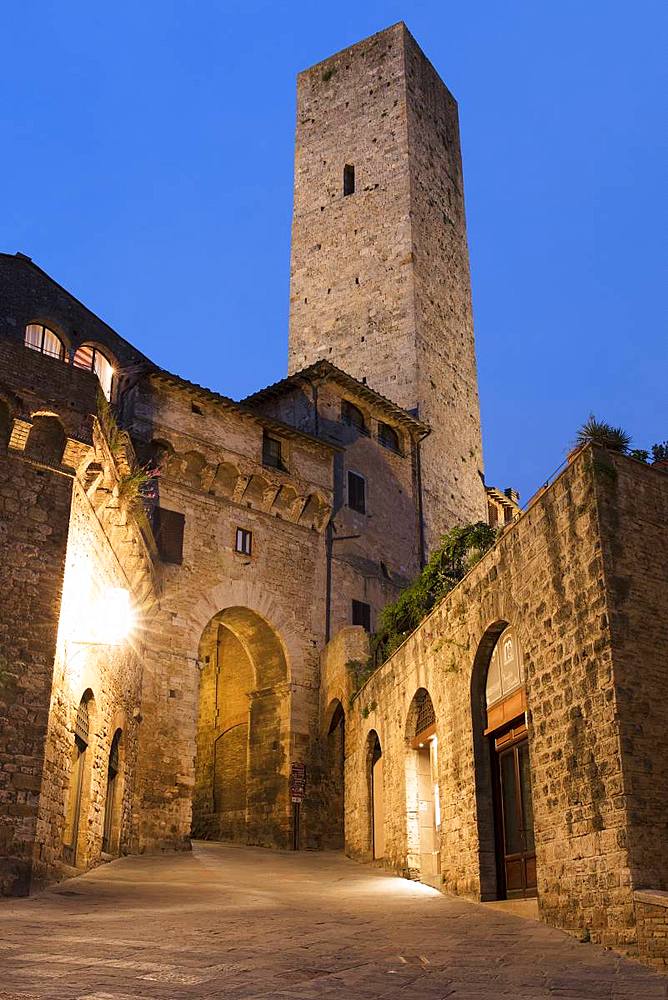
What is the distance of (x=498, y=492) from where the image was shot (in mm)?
35969

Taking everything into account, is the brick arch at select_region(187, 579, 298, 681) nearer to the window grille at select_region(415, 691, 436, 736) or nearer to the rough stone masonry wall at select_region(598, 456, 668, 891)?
the window grille at select_region(415, 691, 436, 736)

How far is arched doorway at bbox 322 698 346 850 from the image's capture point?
22.3m

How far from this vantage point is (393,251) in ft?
109

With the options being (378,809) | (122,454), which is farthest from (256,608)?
(122,454)

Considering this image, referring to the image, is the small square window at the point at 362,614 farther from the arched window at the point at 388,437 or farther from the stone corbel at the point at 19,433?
the stone corbel at the point at 19,433

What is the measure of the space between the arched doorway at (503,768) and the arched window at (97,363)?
13.6 metres

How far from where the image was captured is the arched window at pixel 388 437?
29031mm

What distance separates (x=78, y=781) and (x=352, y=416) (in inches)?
640

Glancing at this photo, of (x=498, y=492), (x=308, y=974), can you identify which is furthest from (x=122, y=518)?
(x=498, y=492)

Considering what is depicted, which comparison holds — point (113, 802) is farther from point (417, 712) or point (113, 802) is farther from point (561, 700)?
point (561, 700)

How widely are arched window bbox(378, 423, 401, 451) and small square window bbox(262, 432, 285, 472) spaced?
15.6 feet

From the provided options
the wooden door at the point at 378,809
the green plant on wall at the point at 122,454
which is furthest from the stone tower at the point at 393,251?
the green plant on wall at the point at 122,454

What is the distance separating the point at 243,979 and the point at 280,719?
16417 millimetres

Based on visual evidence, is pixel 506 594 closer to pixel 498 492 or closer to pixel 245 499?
pixel 245 499
